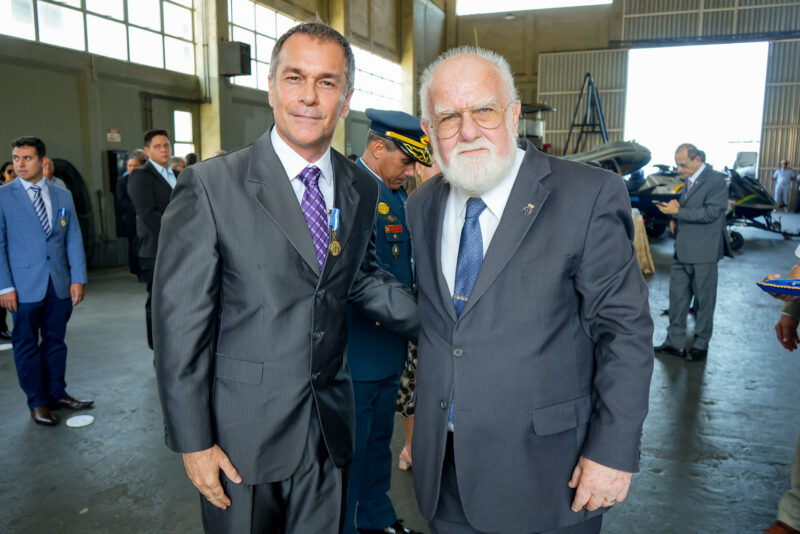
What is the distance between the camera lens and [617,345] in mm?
1370

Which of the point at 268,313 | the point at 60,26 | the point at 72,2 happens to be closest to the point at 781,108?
the point at 72,2

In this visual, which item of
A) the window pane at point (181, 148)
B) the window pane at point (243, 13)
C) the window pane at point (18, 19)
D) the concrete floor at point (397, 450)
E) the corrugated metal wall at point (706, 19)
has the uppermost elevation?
the corrugated metal wall at point (706, 19)

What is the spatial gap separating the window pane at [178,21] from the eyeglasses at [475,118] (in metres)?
11.1

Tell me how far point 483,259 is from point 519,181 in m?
0.22

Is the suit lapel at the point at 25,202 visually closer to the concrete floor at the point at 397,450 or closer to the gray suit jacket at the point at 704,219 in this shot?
the concrete floor at the point at 397,450

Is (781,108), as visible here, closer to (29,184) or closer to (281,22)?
(281,22)

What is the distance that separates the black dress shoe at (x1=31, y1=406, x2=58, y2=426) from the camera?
3724 mm

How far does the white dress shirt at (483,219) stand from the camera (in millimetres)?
1539

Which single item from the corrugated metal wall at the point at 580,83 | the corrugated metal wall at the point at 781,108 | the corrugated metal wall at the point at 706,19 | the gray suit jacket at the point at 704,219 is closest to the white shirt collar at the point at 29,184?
the gray suit jacket at the point at 704,219

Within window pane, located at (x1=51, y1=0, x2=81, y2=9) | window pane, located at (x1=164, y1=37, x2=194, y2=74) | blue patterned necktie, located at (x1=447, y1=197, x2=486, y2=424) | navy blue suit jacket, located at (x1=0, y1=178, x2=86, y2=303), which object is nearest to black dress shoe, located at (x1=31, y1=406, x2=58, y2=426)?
navy blue suit jacket, located at (x1=0, y1=178, x2=86, y2=303)

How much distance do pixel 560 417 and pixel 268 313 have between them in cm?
77

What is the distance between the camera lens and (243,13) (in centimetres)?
1253

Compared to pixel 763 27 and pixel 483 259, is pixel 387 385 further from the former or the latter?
pixel 763 27

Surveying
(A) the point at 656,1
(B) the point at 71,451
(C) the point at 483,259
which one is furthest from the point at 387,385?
(A) the point at 656,1
